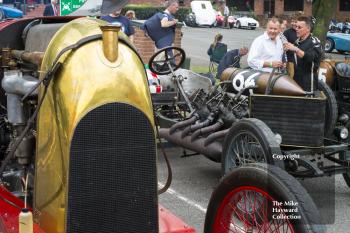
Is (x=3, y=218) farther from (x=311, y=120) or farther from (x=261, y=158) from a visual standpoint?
(x=311, y=120)

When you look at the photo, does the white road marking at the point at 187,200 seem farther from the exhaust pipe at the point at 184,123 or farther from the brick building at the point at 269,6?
the brick building at the point at 269,6

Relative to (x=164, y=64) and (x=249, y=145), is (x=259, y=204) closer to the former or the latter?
(x=249, y=145)

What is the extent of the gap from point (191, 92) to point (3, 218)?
4.30 meters

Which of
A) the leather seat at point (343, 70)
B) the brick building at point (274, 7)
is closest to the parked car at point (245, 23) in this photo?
the brick building at point (274, 7)

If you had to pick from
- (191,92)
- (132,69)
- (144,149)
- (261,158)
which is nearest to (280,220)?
(144,149)

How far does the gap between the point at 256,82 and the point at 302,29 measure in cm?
86

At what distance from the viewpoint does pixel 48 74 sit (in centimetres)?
255

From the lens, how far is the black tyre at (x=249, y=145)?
4.73 meters

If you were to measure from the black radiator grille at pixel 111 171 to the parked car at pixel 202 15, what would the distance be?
105 ft

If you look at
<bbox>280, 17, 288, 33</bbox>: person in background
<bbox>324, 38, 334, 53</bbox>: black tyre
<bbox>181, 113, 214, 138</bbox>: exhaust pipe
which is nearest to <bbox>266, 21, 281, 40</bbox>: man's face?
<bbox>280, 17, 288, 33</bbox>: person in background

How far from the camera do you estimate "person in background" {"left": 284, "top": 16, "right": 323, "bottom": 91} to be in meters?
5.98

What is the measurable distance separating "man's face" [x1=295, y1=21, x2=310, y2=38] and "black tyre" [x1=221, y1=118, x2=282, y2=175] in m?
1.62

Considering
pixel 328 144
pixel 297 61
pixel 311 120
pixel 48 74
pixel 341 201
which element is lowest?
pixel 341 201

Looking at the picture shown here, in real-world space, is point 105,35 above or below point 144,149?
above
